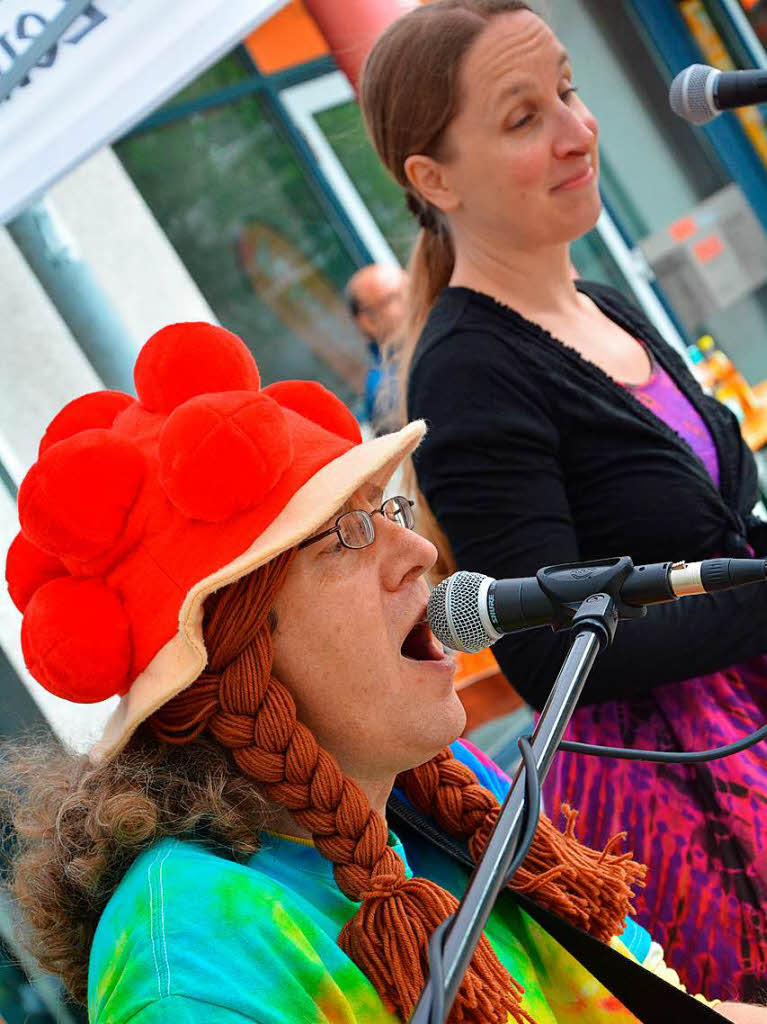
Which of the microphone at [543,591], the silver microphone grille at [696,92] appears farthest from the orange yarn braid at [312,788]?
the silver microphone grille at [696,92]

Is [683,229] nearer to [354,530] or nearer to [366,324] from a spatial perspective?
[366,324]

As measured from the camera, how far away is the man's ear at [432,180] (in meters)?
2.22

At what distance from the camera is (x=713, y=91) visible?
5.23 ft

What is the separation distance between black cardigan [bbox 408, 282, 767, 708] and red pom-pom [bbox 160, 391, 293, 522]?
0.54 m

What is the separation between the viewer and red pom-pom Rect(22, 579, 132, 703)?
1.51 m

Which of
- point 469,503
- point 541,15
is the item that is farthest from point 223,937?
point 541,15

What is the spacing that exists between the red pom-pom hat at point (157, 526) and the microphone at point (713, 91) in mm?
623

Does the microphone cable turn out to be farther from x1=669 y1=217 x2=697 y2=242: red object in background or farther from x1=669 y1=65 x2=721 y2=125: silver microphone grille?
x1=669 y1=217 x2=697 y2=242: red object in background

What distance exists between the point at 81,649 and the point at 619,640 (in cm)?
90

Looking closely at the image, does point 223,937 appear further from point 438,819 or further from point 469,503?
point 469,503

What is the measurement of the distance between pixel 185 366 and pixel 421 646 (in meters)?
0.53

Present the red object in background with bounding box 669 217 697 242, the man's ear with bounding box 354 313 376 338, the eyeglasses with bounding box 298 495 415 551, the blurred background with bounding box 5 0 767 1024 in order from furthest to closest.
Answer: the red object in background with bounding box 669 217 697 242 → the blurred background with bounding box 5 0 767 1024 → the man's ear with bounding box 354 313 376 338 → the eyeglasses with bounding box 298 495 415 551

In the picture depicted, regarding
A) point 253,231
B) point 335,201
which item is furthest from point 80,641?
point 335,201

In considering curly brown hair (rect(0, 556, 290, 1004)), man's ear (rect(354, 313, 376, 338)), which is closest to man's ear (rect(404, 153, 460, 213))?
curly brown hair (rect(0, 556, 290, 1004))
